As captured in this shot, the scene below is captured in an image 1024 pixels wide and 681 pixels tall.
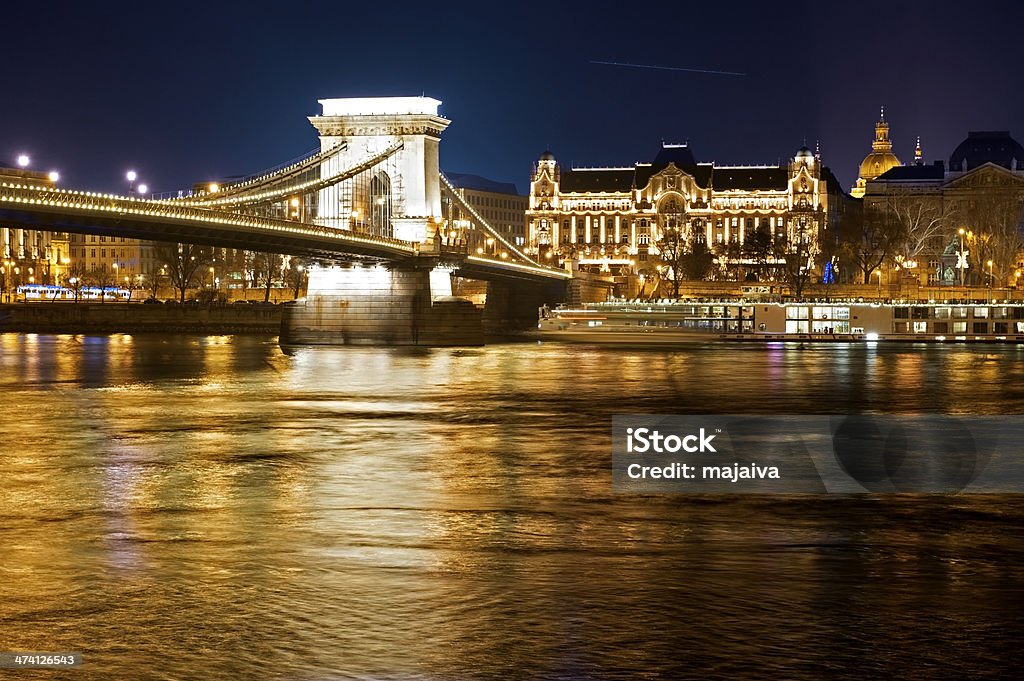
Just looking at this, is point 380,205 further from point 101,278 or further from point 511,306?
point 101,278

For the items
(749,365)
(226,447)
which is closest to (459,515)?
(226,447)

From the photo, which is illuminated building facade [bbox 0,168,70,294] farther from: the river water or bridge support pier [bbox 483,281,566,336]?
the river water

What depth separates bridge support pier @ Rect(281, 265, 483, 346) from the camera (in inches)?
3054

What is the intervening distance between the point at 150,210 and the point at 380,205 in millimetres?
31984

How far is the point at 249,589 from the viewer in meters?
15.8

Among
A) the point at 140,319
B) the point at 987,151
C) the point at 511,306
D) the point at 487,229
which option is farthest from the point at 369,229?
the point at 987,151

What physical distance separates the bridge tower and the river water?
4713cm

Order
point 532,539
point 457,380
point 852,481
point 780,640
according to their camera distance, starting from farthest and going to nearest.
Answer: point 457,380 < point 852,481 < point 532,539 < point 780,640

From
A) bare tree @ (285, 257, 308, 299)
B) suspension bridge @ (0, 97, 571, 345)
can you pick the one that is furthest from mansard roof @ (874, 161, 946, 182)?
suspension bridge @ (0, 97, 571, 345)

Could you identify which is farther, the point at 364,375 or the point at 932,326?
the point at 932,326

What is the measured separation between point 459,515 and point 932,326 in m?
75.0

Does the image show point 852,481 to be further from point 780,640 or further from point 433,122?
point 433,122

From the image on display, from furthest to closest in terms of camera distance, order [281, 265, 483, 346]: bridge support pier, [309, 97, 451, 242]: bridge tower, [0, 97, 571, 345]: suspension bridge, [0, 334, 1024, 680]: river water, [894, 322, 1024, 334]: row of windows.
→ 1. [894, 322, 1024, 334]: row of windows
2. [309, 97, 451, 242]: bridge tower
3. [281, 265, 483, 346]: bridge support pier
4. [0, 97, 571, 345]: suspension bridge
5. [0, 334, 1024, 680]: river water

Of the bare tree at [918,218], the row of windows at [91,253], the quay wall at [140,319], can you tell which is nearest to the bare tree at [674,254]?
the bare tree at [918,218]
